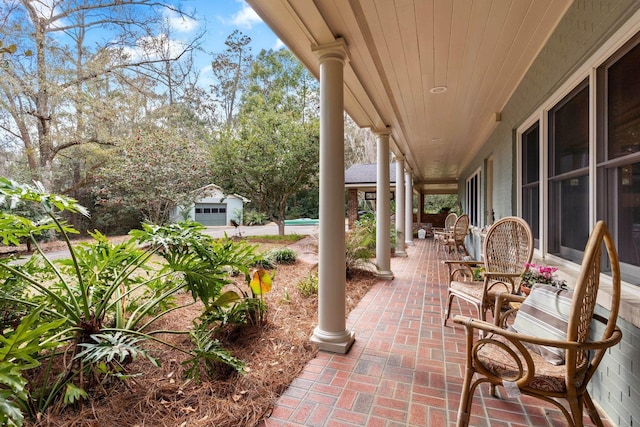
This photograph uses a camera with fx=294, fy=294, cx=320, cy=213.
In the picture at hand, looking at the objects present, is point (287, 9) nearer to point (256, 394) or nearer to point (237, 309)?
point (237, 309)

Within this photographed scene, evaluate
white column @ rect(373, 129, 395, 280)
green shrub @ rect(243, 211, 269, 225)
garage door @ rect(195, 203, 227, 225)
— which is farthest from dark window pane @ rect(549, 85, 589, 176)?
garage door @ rect(195, 203, 227, 225)

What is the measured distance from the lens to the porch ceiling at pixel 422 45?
2205 mm

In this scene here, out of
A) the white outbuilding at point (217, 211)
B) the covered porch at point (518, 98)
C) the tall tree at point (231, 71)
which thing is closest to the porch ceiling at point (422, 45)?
the covered porch at point (518, 98)

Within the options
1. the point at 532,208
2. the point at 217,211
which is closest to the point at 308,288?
the point at 532,208

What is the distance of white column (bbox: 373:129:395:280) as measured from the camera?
494cm

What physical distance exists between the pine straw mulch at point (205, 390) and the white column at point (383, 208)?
8.03 feet

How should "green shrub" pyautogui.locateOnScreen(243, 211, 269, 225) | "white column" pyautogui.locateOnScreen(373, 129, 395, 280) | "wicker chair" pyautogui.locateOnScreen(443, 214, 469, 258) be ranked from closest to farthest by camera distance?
"white column" pyautogui.locateOnScreen(373, 129, 395, 280)
"wicker chair" pyautogui.locateOnScreen(443, 214, 469, 258)
"green shrub" pyautogui.locateOnScreen(243, 211, 269, 225)

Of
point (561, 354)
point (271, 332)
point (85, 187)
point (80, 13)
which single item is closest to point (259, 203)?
point (85, 187)

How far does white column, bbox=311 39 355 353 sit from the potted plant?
148 centimetres

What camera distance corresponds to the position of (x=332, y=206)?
2.60 m

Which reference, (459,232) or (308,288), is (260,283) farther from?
(459,232)

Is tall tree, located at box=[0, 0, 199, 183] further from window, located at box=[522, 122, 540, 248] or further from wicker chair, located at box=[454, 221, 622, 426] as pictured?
wicker chair, located at box=[454, 221, 622, 426]

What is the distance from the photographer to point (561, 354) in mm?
1608

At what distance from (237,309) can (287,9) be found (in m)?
2.50
